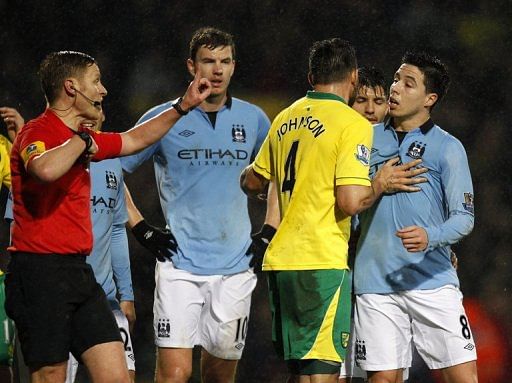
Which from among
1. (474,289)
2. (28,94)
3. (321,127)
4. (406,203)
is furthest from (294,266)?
(28,94)

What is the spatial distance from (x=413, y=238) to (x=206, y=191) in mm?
1296

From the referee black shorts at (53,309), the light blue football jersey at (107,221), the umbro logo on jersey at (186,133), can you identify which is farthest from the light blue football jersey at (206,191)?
the referee black shorts at (53,309)

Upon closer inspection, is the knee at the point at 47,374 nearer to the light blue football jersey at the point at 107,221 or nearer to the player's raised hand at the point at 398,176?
the light blue football jersey at the point at 107,221

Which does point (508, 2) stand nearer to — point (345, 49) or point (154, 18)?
point (154, 18)

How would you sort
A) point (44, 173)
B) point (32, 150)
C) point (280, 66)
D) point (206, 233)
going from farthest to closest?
point (280, 66), point (206, 233), point (32, 150), point (44, 173)

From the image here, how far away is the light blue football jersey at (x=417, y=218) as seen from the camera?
203 inches

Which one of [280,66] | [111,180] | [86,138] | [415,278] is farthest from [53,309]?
[280,66]

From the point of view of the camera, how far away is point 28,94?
736cm

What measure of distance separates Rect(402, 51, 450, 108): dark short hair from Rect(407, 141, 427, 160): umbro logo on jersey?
1.03ft

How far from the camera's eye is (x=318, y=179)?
4504mm

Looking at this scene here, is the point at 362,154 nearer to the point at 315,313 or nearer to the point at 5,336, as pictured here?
the point at 315,313

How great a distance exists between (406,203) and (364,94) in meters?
0.92

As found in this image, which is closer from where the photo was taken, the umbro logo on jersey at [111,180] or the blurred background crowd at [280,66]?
the umbro logo on jersey at [111,180]

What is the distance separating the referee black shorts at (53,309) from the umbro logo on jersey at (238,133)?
5.09 feet
